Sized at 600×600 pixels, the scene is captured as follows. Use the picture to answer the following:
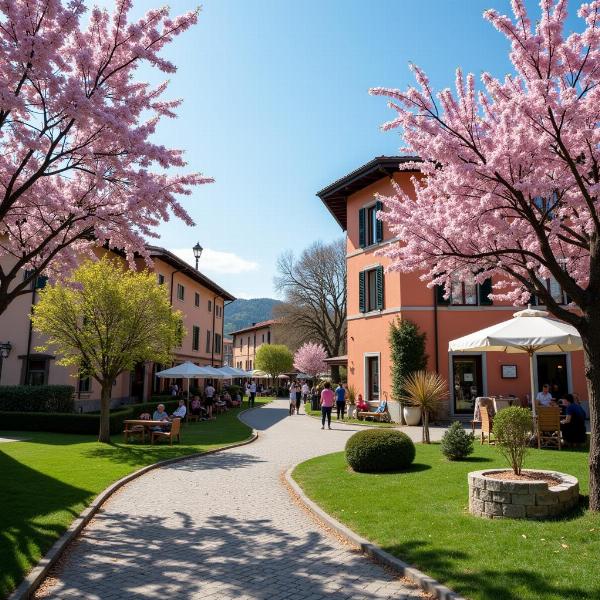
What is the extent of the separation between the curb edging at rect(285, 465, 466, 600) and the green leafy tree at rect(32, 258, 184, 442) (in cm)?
945

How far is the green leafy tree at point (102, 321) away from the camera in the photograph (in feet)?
49.9

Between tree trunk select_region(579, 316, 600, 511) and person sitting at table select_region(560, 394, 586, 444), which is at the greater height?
tree trunk select_region(579, 316, 600, 511)

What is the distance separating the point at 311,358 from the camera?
54750 millimetres

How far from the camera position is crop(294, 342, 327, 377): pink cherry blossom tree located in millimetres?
54750

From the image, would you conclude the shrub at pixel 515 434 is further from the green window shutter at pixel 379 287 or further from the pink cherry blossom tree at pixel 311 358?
the pink cherry blossom tree at pixel 311 358

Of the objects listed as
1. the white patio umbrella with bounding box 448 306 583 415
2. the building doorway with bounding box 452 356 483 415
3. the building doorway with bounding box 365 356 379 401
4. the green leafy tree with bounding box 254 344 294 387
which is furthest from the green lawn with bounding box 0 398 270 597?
the green leafy tree with bounding box 254 344 294 387

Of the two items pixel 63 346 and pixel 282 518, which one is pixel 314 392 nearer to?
pixel 63 346

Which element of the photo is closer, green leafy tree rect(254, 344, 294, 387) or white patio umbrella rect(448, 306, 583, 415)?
white patio umbrella rect(448, 306, 583, 415)

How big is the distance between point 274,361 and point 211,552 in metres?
54.4

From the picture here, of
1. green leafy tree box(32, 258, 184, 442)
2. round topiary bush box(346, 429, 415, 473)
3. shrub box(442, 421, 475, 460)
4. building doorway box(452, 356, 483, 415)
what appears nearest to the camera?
A: round topiary bush box(346, 429, 415, 473)

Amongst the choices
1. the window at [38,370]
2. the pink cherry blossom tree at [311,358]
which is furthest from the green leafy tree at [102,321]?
the pink cherry blossom tree at [311,358]


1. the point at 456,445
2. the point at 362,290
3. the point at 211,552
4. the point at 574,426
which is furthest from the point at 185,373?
the point at 211,552

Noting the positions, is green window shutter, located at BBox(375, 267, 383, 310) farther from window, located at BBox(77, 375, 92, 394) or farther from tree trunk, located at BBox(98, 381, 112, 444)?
window, located at BBox(77, 375, 92, 394)

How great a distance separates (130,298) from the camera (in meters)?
15.9
